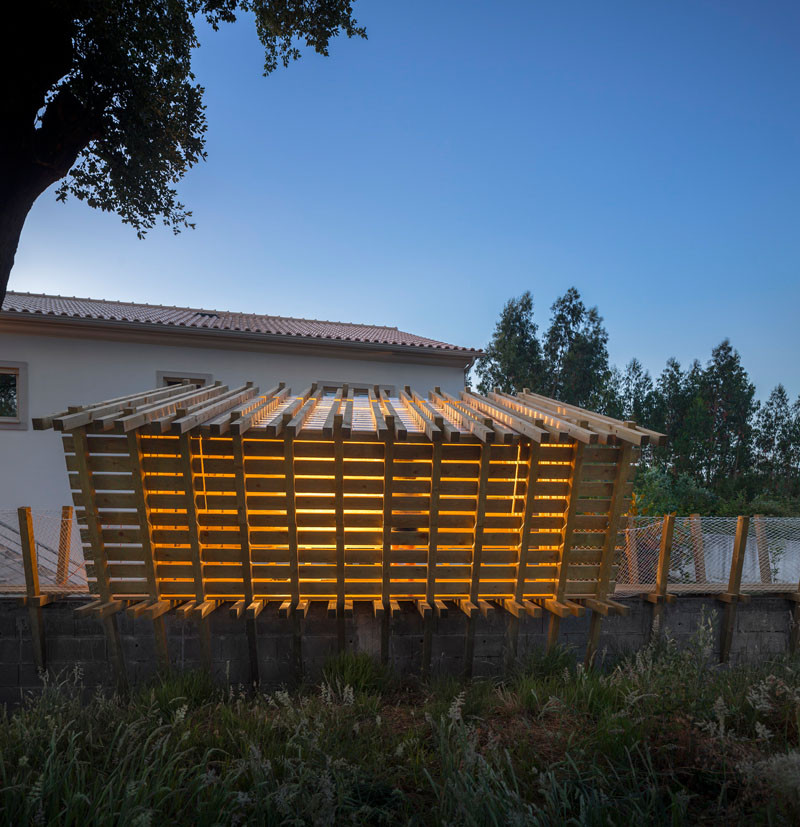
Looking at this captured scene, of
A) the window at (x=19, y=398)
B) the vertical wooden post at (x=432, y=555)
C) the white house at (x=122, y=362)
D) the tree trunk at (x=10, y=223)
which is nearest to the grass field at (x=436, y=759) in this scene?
the vertical wooden post at (x=432, y=555)

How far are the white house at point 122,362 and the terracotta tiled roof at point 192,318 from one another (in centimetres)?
5

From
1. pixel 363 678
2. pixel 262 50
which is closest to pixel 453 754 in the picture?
pixel 363 678

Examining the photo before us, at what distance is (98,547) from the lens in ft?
12.9

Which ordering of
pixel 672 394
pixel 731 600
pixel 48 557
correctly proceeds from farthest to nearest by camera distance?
pixel 672 394 < pixel 48 557 < pixel 731 600

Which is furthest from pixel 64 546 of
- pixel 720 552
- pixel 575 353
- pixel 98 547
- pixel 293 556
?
pixel 575 353

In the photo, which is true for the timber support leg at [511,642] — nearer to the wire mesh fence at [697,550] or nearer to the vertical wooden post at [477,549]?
the vertical wooden post at [477,549]

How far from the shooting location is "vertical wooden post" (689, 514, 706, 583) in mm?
5676

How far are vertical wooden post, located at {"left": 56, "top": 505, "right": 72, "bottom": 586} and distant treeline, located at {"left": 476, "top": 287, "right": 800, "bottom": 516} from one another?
1077 inches

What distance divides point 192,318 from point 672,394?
33093 millimetres

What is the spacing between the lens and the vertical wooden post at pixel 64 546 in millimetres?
4976

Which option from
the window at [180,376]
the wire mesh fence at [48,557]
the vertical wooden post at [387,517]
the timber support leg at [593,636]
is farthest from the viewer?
the window at [180,376]

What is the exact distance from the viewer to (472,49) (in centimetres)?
1192

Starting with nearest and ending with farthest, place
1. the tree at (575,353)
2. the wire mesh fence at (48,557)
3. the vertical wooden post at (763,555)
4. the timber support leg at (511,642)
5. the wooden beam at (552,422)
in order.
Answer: the wooden beam at (552,422)
the timber support leg at (511,642)
the wire mesh fence at (48,557)
the vertical wooden post at (763,555)
the tree at (575,353)

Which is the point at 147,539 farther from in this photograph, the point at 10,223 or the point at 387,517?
the point at 10,223
